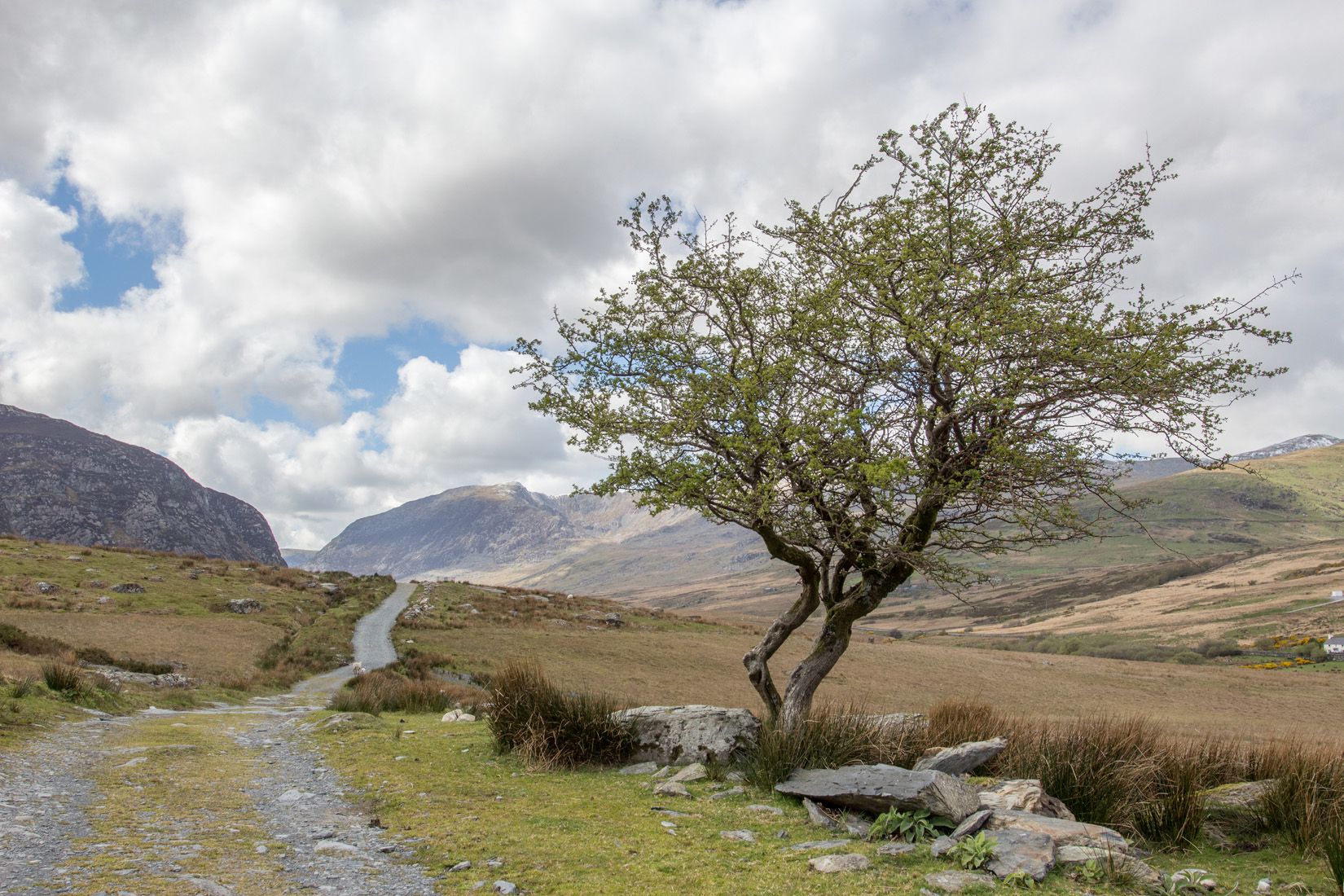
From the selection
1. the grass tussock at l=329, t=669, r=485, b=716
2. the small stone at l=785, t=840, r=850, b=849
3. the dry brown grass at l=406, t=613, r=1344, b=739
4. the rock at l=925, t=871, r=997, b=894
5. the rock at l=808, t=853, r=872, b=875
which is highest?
the rock at l=808, t=853, r=872, b=875

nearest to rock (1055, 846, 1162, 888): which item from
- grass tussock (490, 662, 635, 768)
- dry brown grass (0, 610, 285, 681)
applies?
grass tussock (490, 662, 635, 768)

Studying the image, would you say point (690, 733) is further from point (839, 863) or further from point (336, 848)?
point (336, 848)

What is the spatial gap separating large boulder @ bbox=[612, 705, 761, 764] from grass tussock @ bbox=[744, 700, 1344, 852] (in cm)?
45

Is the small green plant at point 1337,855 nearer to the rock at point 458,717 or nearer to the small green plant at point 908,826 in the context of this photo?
the small green plant at point 908,826

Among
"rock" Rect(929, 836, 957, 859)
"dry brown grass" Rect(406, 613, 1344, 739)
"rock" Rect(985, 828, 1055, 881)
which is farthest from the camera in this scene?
"dry brown grass" Rect(406, 613, 1344, 739)

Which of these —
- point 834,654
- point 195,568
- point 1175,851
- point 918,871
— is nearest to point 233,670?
point 834,654

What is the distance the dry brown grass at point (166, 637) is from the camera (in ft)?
81.1

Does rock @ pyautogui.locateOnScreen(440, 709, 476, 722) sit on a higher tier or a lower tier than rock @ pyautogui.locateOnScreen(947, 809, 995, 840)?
lower

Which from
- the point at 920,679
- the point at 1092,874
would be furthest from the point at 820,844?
the point at 920,679

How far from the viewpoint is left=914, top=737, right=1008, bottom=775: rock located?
8.99 meters

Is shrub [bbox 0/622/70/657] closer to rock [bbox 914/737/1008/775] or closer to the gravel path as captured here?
the gravel path

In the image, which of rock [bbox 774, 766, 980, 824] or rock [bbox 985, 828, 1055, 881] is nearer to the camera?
rock [bbox 985, 828, 1055, 881]

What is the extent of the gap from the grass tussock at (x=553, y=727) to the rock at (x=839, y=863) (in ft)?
16.9

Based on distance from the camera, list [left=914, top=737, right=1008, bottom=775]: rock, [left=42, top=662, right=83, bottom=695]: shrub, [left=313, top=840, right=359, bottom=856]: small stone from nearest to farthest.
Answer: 1. [left=313, top=840, right=359, bottom=856]: small stone
2. [left=914, top=737, right=1008, bottom=775]: rock
3. [left=42, top=662, right=83, bottom=695]: shrub
